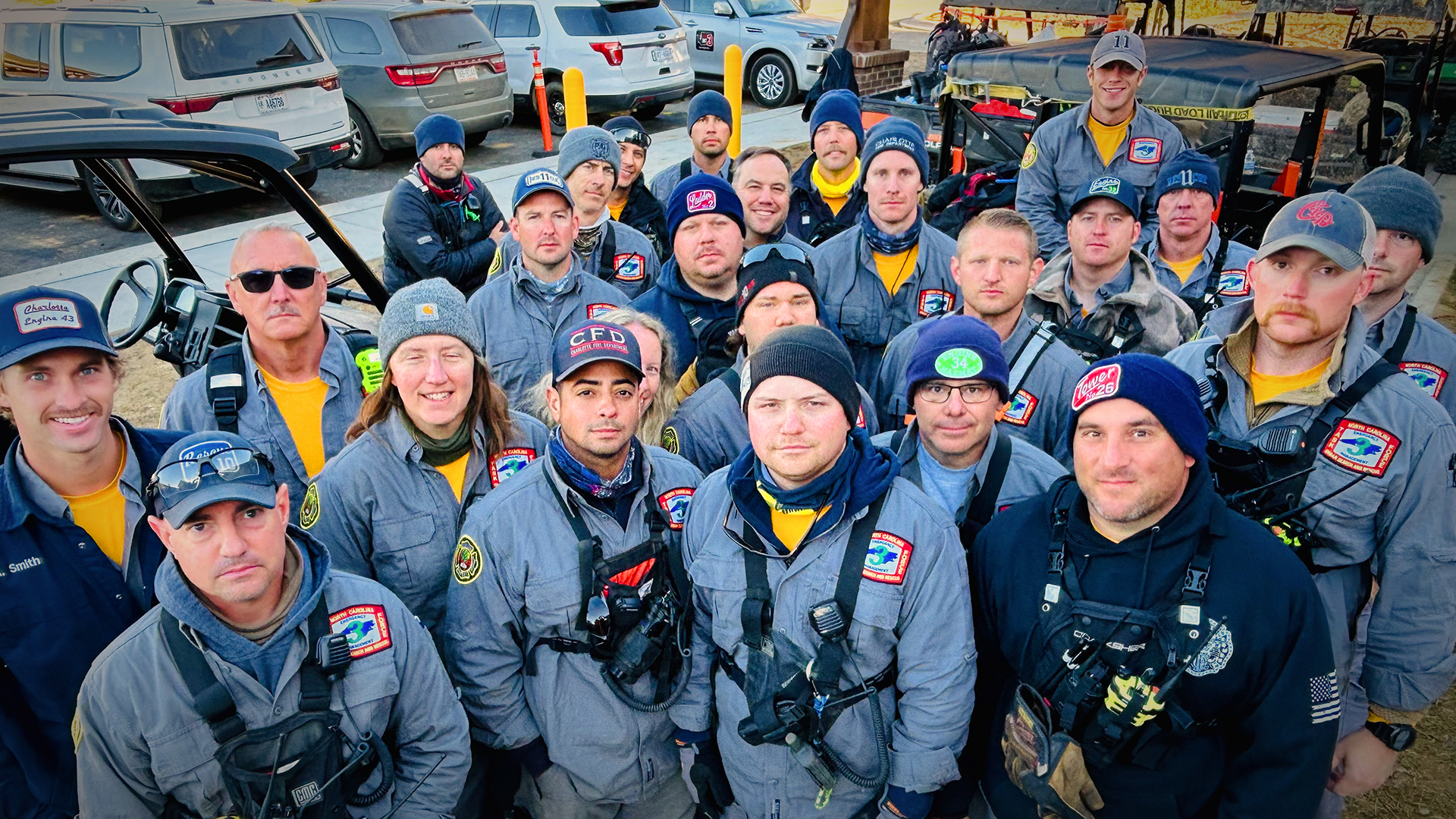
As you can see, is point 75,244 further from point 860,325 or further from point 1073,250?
point 1073,250

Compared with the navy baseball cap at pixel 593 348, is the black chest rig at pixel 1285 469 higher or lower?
lower

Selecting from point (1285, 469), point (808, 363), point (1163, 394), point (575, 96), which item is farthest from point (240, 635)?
point (575, 96)

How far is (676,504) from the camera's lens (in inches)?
104

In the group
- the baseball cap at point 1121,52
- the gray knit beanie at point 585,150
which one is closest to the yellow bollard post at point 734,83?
the baseball cap at point 1121,52

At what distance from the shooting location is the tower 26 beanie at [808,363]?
7.55 feet

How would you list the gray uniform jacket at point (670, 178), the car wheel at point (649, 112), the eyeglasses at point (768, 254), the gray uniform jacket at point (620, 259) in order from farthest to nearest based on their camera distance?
the car wheel at point (649, 112) → the gray uniform jacket at point (670, 178) → the gray uniform jacket at point (620, 259) → the eyeglasses at point (768, 254)

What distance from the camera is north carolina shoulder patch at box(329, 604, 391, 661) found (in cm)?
220

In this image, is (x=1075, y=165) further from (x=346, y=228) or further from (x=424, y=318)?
(x=346, y=228)

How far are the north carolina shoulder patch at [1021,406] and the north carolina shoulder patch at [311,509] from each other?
7.67ft

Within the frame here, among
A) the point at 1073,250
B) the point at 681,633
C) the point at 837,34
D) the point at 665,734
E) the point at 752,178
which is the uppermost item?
the point at 837,34

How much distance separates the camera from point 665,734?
263cm

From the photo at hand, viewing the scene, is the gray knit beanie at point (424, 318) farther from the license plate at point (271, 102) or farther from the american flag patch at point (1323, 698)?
the license plate at point (271, 102)

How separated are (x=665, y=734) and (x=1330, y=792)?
201cm

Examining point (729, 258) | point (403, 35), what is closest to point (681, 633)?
point (729, 258)
